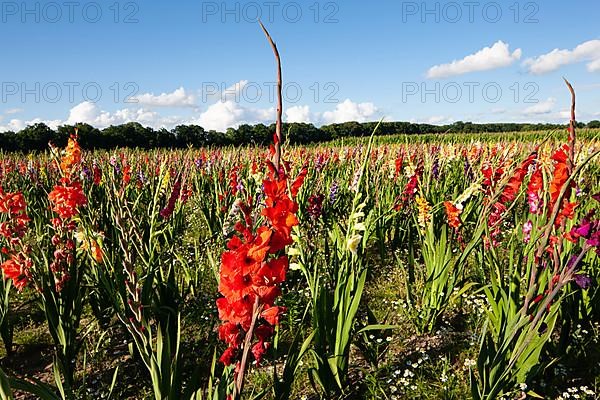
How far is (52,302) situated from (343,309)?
64.3 inches

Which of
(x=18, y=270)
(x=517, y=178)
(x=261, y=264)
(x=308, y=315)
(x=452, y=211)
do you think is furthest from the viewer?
(x=308, y=315)

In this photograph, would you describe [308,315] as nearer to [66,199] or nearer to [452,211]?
[452,211]

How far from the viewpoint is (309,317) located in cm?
297

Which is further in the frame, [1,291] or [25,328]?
[25,328]

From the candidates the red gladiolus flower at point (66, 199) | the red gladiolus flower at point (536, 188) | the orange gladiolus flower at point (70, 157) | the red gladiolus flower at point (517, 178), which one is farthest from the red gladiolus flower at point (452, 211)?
the orange gladiolus flower at point (70, 157)

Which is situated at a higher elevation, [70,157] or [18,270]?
[70,157]

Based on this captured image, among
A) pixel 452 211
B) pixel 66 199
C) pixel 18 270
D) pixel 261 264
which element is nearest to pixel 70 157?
pixel 66 199

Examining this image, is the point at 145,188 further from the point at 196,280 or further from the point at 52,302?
the point at 52,302

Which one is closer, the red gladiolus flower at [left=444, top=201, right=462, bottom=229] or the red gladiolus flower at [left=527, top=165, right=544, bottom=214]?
the red gladiolus flower at [left=527, top=165, right=544, bottom=214]

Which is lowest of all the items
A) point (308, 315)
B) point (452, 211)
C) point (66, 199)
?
point (308, 315)

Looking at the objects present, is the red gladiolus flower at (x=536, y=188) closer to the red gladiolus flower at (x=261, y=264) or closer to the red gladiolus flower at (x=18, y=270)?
the red gladiolus flower at (x=261, y=264)

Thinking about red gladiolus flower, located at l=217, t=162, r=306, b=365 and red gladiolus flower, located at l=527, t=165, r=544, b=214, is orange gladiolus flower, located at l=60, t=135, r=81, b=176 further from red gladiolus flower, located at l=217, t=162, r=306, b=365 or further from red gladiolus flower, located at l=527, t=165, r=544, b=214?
red gladiolus flower, located at l=527, t=165, r=544, b=214

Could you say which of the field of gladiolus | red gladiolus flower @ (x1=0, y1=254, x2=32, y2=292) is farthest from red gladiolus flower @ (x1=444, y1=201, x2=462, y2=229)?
red gladiolus flower @ (x1=0, y1=254, x2=32, y2=292)

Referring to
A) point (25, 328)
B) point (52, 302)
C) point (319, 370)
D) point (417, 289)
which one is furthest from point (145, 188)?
point (319, 370)
